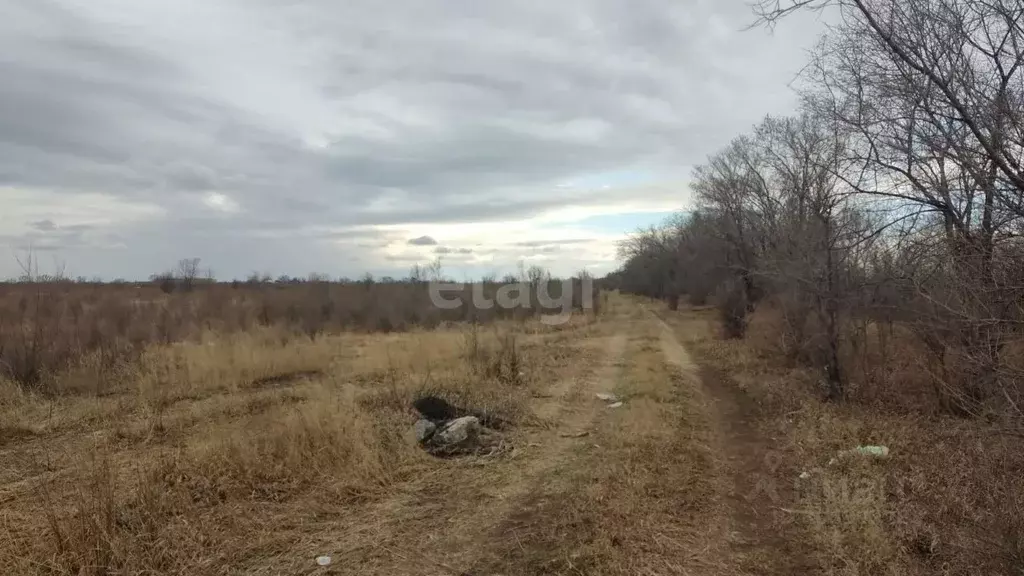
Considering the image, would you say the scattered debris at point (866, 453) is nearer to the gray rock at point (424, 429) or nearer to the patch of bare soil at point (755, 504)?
the patch of bare soil at point (755, 504)

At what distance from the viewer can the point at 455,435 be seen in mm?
7246

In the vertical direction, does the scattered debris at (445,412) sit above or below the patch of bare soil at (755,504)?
above

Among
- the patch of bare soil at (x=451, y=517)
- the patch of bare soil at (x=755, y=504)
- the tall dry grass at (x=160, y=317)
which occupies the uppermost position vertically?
the tall dry grass at (x=160, y=317)

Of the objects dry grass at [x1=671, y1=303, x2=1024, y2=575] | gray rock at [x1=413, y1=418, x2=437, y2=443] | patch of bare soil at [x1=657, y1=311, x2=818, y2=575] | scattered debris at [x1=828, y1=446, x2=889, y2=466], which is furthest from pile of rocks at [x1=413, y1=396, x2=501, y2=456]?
scattered debris at [x1=828, y1=446, x2=889, y2=466]

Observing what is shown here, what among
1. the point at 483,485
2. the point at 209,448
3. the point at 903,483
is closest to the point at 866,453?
the point at 903,483

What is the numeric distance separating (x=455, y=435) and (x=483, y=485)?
3.83 ft

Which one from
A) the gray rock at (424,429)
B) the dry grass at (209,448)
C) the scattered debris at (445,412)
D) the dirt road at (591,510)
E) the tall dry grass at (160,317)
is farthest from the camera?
the tall dry grass at (160,317)

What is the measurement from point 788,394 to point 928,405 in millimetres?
2425

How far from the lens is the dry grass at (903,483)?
413 centimetres

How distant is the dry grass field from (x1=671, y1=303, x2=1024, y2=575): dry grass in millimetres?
27

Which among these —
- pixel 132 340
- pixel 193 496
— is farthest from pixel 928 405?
pixel 132 340

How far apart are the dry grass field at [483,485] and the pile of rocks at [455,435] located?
0.19m

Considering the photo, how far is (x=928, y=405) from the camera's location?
8.66 metres

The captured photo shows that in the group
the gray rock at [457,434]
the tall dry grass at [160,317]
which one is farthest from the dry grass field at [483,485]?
the tall dry grass at [160,317]
